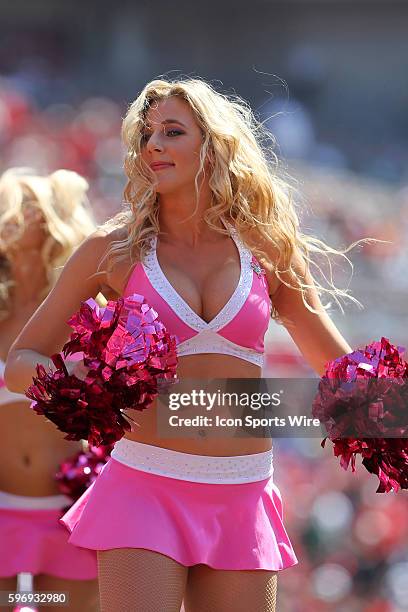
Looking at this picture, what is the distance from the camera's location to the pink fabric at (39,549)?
292 cm

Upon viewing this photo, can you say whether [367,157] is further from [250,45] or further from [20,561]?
[20,561]

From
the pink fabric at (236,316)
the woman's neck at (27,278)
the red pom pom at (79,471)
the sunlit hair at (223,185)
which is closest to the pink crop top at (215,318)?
the pink fabric at (236,316)

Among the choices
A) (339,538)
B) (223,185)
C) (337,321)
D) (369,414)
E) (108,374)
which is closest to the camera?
(108,374)

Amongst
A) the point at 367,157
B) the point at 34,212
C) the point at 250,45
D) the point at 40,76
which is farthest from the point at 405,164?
the point at 34,212

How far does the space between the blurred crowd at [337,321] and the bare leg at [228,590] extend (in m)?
1.57

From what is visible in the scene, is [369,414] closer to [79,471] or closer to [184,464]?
[184,464]

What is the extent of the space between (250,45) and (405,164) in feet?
6.26

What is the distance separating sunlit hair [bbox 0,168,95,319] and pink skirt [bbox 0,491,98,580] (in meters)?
0.60

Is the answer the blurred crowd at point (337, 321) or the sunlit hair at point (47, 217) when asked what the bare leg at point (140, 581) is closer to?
the sunlit hair at point (47, 217)

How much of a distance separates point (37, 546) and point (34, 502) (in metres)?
0.14

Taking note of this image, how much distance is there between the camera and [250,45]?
9648mm

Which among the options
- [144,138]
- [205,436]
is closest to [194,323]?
[205,436]

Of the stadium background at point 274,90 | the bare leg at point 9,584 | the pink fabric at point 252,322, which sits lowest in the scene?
the bare leg at point 9,584

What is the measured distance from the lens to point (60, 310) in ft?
7.43
